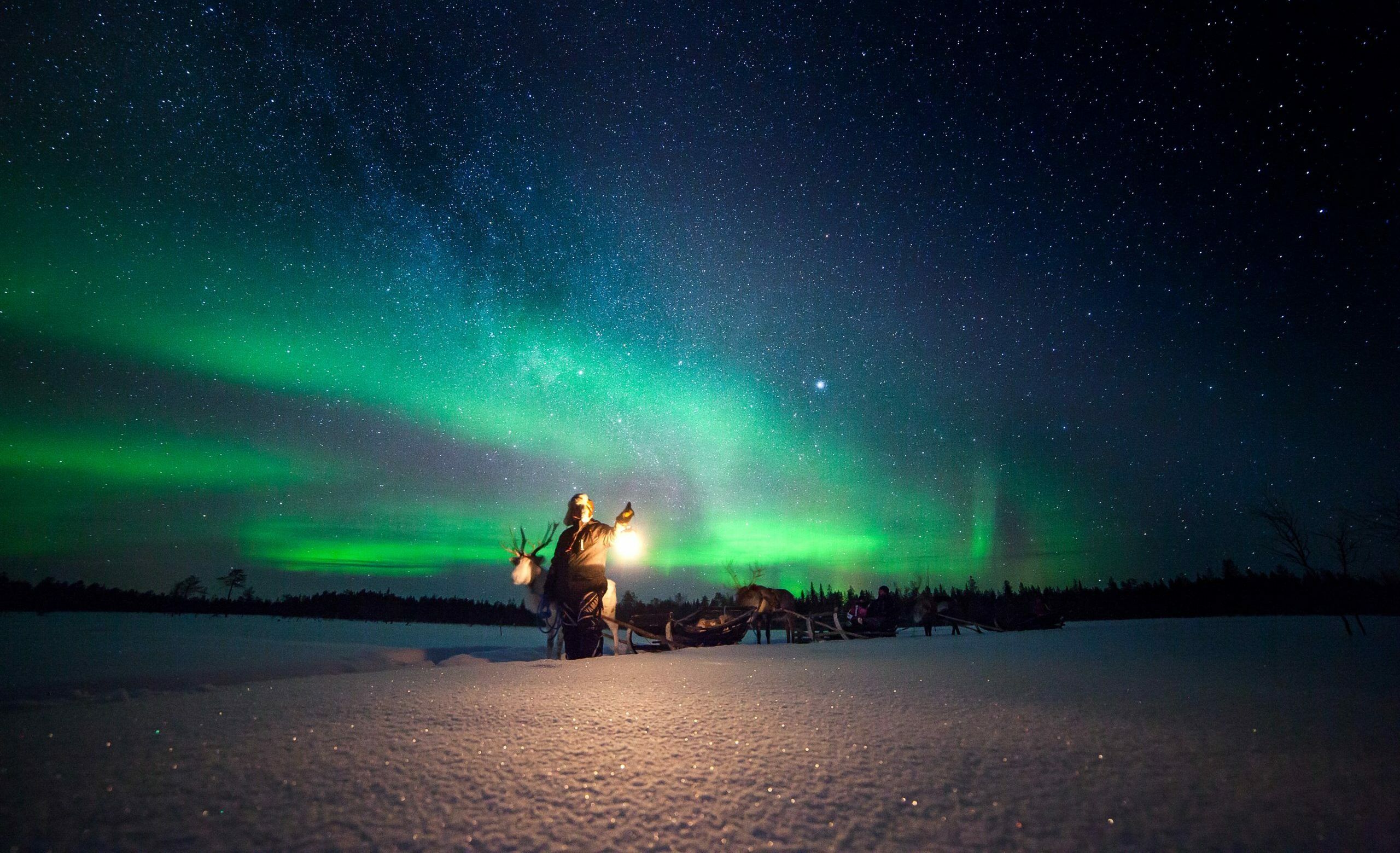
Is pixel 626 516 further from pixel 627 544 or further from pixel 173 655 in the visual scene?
pixel 173 655

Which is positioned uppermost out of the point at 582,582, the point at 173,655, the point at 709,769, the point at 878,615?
the point at 582,582

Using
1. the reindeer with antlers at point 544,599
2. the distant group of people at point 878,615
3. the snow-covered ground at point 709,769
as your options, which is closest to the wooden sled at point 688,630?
the reindeer with antlers at point 544,599

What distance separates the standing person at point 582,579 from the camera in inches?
324

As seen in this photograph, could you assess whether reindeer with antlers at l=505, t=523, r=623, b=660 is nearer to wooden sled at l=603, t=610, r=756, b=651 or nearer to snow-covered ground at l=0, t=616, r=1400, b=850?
wooden sled at l=603, t=610, r=756, b=651

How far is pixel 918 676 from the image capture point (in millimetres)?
5215

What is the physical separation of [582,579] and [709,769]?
21.1ft

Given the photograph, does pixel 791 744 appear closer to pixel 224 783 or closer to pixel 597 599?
pixel 224 783

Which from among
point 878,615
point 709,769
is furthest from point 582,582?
point 878,615

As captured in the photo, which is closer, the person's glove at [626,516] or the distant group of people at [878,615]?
the person's glove at [626,516]

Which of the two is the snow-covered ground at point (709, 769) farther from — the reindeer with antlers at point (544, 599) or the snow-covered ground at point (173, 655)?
the reindeer with antlers at point (544, 599)

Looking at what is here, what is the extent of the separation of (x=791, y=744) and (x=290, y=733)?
232cm

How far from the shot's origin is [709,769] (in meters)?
2.26

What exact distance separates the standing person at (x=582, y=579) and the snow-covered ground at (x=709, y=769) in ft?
13.1

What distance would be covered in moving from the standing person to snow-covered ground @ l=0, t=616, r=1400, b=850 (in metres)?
4.00
